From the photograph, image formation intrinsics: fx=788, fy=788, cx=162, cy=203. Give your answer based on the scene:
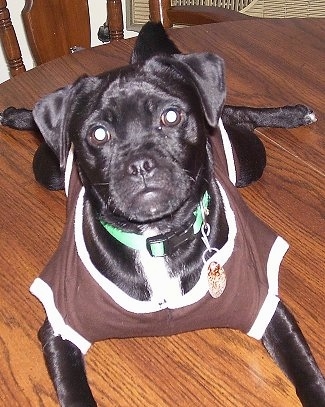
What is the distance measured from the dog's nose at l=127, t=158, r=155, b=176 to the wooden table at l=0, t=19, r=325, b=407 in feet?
1.20

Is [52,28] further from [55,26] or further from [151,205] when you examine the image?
[151,205]

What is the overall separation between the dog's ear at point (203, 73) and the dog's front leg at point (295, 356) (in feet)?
1.39

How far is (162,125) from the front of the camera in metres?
1.50

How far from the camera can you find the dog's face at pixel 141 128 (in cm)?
147

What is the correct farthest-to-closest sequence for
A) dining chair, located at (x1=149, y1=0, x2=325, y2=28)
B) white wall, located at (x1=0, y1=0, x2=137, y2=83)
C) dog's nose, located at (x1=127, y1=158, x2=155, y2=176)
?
white wall, located at (x1=0, y1=0, x2=137, y2=83)
dining chair, located at (x1=149, y1=0, x2=325, y2=28)
dog's nose, located at (x1=127, y1=158, x2=155, y2=176)

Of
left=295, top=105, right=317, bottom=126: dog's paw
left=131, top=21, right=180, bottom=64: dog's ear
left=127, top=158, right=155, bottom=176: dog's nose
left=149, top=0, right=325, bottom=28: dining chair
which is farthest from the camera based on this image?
left=149, top=0, right=325, bottom=28: dining chair

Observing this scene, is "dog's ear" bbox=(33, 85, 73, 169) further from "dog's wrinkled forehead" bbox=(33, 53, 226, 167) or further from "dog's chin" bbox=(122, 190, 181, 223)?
"dog's chin" bbox=(122, 190, 181, 223)

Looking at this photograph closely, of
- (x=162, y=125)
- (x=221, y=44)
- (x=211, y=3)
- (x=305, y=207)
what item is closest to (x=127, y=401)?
(x=162, y=125)

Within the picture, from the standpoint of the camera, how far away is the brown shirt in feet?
5.13

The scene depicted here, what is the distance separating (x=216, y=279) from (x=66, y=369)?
341 mm

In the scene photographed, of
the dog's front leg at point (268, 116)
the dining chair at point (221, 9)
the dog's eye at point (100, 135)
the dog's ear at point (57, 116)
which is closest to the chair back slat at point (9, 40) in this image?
the dining chair at point (221, 9)

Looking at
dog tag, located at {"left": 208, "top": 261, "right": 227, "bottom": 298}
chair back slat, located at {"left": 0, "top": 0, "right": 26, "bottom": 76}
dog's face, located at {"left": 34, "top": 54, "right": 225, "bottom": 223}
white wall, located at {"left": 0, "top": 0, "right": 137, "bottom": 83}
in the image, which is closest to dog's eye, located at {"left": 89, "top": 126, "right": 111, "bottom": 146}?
dog's face, located at {"left": 34, "top": 54, "right": 225, "bottom": 223}

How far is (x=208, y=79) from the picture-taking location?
1.58 meters

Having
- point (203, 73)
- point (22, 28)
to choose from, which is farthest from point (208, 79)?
point (22, 28)
